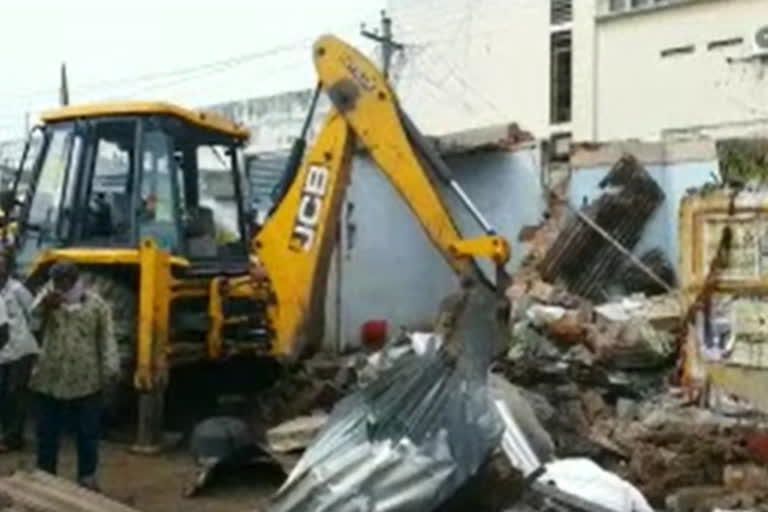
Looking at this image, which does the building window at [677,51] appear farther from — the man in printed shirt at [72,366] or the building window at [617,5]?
the man in printed shirt at [72,366]

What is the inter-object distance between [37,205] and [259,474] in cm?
338

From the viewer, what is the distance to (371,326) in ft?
50.0

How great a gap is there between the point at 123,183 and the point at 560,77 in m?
17.2

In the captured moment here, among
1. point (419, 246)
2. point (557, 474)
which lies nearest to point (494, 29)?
point (419, 246)

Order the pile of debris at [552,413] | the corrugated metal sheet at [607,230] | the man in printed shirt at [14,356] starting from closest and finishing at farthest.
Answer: the pile of debris at [552,413] → the man in printed shirt at [14,356] → the corrugated metal sheet at [607,230]

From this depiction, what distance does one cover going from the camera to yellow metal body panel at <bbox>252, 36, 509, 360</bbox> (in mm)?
9148

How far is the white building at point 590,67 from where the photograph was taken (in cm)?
2061

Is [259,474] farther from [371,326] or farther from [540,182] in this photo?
[540,182]

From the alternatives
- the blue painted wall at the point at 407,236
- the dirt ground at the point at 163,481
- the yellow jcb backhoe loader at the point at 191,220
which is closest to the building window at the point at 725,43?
the blue painted wall at the point at 407,236

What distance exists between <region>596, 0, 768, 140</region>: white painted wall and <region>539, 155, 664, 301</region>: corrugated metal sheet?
5.50m

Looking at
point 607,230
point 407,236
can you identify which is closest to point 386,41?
point 407,236

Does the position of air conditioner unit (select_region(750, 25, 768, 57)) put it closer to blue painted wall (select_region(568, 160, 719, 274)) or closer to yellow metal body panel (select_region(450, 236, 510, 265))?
blue painted wall (select_region(568, 160, 719, 274))

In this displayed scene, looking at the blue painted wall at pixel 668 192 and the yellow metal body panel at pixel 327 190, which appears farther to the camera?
the blue painted wall at pixel 668 192

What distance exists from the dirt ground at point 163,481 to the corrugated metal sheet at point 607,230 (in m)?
6.24
